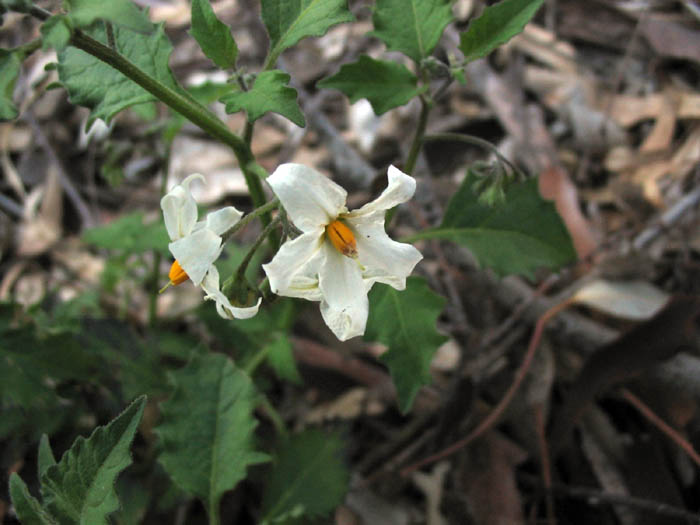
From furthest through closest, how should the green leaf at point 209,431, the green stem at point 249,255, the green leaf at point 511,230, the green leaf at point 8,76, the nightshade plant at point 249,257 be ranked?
the green leaf at point 511,230
the green leaf at point 209,431
the green stem at point 249,255
the nightshade plant at point 249,257
the green leaf at point 8,76

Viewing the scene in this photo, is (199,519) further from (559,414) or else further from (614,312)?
(614,312)

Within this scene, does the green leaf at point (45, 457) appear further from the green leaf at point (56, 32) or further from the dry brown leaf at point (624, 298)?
the dry brown leaf at point (624, 298)

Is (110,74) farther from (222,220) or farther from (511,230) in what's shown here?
(511,230)

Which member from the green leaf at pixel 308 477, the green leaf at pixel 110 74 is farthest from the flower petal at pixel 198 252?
the green leaf at pixel 308 477

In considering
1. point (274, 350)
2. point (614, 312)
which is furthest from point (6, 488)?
point (614, 312)

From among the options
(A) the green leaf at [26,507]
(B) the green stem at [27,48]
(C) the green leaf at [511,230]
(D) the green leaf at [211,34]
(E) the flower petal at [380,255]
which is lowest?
(A) the green leaf at [26,507]

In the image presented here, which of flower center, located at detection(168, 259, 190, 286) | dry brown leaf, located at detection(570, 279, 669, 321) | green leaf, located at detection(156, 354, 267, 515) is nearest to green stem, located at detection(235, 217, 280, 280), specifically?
flower center, located at detection(168, 259, 190, 286)

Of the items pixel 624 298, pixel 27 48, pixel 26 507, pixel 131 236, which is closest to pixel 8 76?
pixel 27 48
